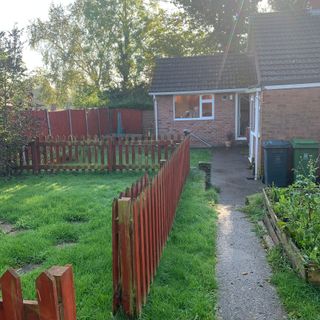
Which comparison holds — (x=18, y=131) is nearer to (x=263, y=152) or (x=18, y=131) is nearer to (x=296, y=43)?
(x=263, y=152)

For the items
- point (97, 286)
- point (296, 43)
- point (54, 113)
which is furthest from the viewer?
point (54, 113)

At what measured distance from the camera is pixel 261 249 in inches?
198

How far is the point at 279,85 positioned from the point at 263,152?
1.89 m

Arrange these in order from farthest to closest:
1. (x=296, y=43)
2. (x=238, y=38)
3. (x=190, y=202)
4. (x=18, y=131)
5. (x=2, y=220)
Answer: (x=238, y=38) → (x=296, y=43) → (x=18, y=131) → (x=190, y=202) → (x=2, y=220)

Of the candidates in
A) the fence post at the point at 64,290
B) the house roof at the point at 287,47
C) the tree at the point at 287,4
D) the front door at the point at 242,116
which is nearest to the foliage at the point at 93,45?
the tree at the point at 287,4

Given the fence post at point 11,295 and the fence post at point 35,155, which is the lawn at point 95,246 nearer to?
the fence post at point 11,295

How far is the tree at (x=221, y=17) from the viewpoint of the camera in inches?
1033

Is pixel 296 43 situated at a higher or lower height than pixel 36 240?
higher

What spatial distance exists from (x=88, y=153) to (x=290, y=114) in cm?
589

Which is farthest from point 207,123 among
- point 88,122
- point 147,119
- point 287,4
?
point 287,4

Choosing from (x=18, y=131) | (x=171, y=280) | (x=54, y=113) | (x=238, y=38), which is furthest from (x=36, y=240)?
(x=238, y=38)

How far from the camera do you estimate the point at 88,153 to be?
10625mm

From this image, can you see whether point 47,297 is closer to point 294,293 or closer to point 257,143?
point 294,293

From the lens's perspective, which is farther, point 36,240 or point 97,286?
point 36,240
